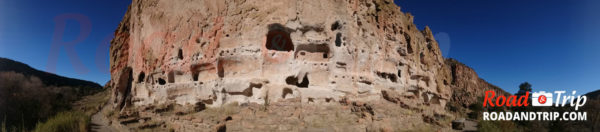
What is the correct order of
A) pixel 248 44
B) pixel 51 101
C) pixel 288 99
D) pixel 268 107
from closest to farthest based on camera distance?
pixel 268 107 → pixel 288 99 → pixel 248 44 → pixel 51 101

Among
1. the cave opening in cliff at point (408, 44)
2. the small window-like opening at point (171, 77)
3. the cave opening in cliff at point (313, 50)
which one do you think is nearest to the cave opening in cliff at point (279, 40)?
the cave opening in cliff at point (313, 50)

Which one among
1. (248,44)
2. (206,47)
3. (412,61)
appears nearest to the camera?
(248,44)

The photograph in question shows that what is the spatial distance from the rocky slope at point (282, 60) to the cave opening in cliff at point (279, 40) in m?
0.04

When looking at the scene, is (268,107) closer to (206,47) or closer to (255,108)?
(255,108)

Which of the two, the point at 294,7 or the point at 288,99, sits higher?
the point at 294,7

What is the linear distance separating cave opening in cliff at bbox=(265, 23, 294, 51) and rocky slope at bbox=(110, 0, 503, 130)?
38 mm

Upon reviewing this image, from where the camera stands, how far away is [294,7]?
9125 millimetres

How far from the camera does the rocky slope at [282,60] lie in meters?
8.59

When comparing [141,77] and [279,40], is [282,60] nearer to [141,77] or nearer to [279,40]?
[279,40]

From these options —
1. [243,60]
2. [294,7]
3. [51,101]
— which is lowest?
[51,101]

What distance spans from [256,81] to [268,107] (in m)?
1.25

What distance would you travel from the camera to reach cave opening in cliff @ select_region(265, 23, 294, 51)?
368 inches

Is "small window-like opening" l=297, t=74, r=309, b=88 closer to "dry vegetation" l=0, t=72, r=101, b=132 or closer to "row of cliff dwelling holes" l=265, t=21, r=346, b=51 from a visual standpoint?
"row of cliff dwelling holes" l=265, t=21, r=346, b=51

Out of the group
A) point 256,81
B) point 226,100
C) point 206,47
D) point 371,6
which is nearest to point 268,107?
point 256,81
